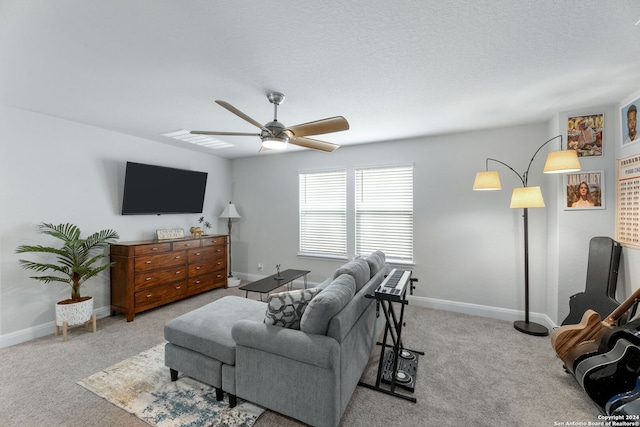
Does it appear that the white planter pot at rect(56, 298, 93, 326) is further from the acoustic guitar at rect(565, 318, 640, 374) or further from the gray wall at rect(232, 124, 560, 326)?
the acoustic guitar at rect(565, 318, 640, 374)

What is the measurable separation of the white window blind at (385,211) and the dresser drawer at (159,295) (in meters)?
2.88

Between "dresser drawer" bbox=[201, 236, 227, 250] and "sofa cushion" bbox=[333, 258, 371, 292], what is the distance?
2.95 metres

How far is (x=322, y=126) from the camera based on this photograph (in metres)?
2.16

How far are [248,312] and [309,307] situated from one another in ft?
3.10

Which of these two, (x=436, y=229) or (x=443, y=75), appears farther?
(x=436, y=229)

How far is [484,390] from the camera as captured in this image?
210cm

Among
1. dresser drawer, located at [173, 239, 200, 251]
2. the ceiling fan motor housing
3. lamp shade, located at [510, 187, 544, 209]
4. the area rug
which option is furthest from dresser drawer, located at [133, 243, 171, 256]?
lamp shade, located at [510, 187, 544, 209]

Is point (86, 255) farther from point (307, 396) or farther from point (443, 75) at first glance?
point (443, 75)

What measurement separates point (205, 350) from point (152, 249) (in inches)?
89.0

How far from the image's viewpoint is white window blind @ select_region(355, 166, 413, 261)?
159 inches

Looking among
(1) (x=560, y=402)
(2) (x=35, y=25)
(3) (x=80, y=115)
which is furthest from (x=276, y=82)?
(1) (x=560, y=402)

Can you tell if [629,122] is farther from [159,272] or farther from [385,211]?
[159,272]

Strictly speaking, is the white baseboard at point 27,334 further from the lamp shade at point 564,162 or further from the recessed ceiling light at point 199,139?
the lamp shade at point 564,162

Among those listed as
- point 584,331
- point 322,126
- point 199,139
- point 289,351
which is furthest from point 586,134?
point 199,139
